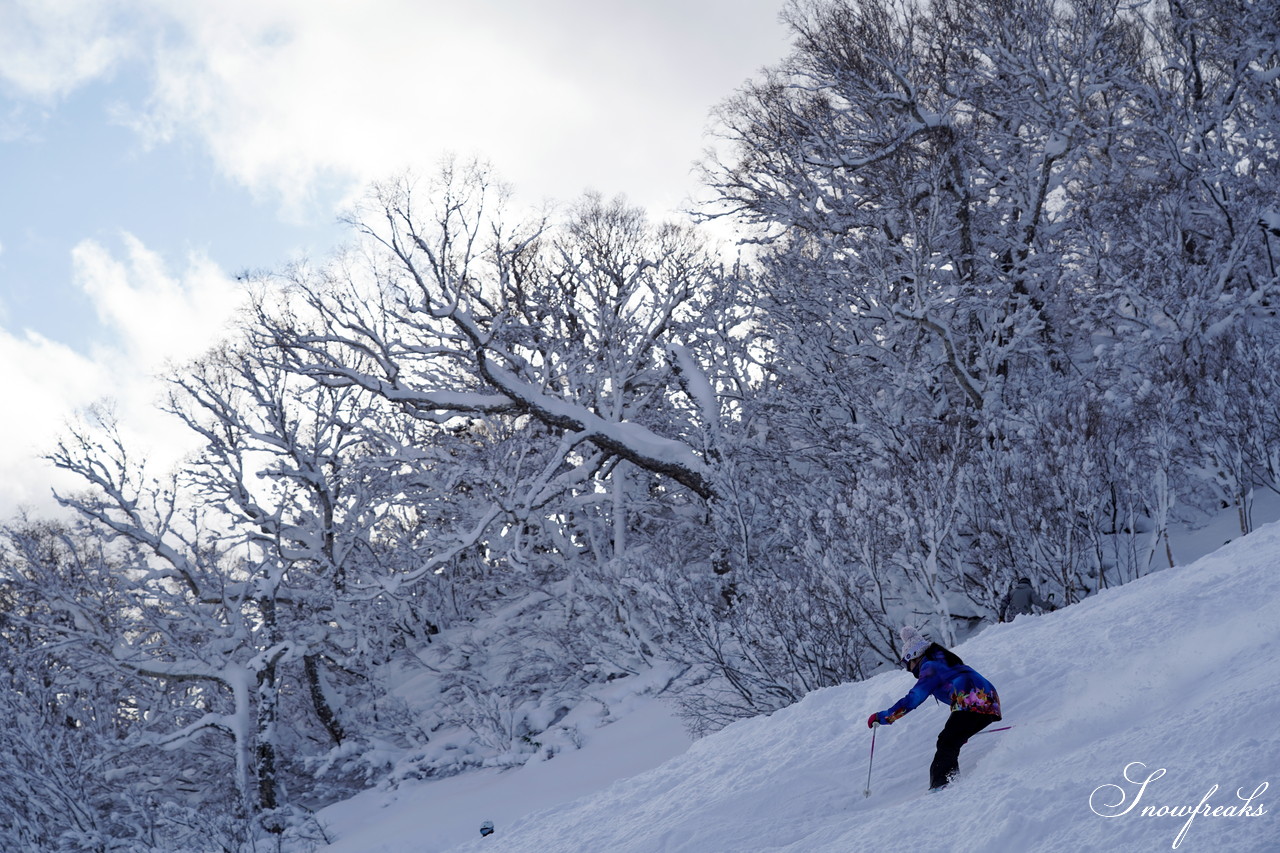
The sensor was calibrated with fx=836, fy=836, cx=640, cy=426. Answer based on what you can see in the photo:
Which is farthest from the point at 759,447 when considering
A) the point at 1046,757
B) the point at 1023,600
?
the point at 1046,757

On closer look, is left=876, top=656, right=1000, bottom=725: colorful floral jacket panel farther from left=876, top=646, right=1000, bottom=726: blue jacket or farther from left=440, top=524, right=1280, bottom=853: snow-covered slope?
left=440, top=524, right=1280, bottom=853: snow-covered slope

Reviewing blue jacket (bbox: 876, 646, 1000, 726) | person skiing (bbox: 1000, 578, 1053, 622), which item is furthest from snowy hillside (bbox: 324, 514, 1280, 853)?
person skiing (bbox: 1000, 578, 1053, 622)

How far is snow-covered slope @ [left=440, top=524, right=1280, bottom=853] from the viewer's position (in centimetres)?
352

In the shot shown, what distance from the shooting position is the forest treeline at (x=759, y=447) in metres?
10.5

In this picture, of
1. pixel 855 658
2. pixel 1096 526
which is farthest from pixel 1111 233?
pixel 855 658

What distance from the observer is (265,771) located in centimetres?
1488

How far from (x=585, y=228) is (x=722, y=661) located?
1424 cm

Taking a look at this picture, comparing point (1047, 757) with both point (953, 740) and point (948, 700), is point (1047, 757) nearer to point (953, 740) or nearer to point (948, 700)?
point (953, 740)

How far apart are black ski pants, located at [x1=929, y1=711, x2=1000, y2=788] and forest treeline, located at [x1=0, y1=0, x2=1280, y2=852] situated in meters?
4.51

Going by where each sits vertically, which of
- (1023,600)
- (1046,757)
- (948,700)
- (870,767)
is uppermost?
(948,700)

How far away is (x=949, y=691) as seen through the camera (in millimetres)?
4969

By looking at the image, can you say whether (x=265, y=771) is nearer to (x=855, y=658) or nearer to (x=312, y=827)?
(x=312, y=827)

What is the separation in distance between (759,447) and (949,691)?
9944 millimetres

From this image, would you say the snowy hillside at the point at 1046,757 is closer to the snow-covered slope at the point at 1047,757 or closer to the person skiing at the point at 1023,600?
the snow-covered slope at the point at 1047,757
